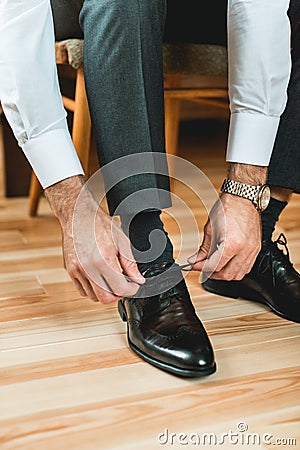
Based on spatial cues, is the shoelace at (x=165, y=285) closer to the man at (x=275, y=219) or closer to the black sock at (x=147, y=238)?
the black sock at (x=147, y=238)

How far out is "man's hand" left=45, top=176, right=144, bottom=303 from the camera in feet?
2.87

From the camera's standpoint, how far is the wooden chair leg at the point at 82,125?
1.26 m

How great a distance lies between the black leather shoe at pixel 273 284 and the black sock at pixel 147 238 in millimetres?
214

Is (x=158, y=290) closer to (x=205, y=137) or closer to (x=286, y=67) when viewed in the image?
(x=286, y=67)

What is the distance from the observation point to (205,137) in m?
2.69

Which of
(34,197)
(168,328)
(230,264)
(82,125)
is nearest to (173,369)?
(168,328)

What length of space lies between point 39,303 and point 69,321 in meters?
0.10

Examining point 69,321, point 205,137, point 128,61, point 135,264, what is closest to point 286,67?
point 128,61

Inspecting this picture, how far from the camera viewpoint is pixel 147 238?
972 mm

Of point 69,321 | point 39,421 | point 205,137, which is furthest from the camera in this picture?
point 205,137

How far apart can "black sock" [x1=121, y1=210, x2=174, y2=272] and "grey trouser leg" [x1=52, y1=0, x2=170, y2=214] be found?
3 centimetres

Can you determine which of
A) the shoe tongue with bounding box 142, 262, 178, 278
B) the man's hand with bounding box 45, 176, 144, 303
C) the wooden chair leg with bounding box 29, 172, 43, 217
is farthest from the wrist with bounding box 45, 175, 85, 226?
the wooden chair leg with bounding box 29, 172, 43, 217

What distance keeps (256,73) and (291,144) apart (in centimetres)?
21

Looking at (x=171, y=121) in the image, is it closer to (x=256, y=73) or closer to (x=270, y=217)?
(x=270, y=217)
